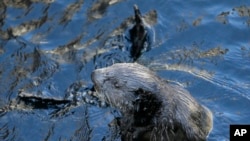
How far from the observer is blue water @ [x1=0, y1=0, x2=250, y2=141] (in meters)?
6.79

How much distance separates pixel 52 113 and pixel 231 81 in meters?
2.13

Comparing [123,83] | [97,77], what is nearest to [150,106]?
[123,83]

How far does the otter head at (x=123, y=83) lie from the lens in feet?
21.0

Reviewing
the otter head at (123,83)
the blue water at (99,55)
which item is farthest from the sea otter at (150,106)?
the blue water at (99,55)

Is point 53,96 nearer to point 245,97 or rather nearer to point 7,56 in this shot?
point 7,56

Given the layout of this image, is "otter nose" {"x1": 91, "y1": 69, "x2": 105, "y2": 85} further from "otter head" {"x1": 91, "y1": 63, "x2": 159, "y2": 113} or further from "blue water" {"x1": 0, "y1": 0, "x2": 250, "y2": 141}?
"blue water" {"x1": 0, "y1": 0, "x2": 250, "y2": 141}

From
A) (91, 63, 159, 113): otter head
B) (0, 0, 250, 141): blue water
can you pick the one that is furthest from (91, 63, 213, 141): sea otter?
(0, 0, 250, 141): blue water

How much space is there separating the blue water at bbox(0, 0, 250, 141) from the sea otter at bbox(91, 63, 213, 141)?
0.26m

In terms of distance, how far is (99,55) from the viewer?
7.74m

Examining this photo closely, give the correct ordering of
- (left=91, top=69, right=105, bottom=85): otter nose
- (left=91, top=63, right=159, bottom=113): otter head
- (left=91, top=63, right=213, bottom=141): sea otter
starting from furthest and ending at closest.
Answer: (left=91, top=69, right=105, bottom=85): otter nose
(left=91, top=63, right=159, bottom=113): otter head
(left=91, top=63, right=213, bottom=141): sea otter

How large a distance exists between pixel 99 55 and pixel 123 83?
1.32 metres

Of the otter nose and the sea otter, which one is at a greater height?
the otter nose

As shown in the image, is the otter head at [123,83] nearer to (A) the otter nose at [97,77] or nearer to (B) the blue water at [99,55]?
(A) the otter nose at [97,77]

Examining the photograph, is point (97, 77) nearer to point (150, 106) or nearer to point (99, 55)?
point (150, 106)
